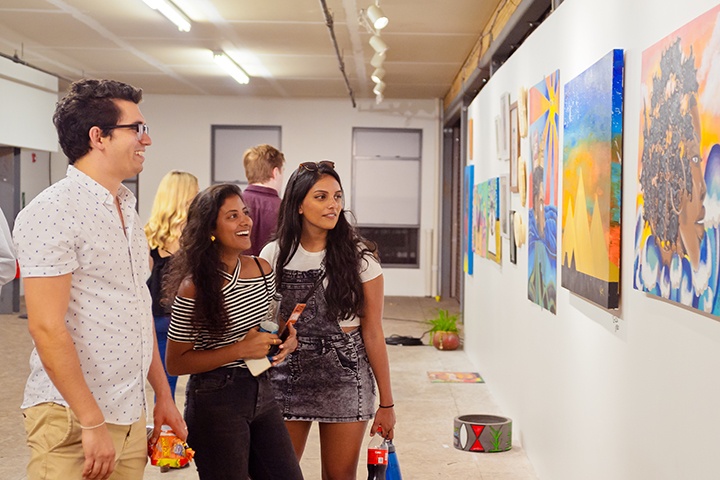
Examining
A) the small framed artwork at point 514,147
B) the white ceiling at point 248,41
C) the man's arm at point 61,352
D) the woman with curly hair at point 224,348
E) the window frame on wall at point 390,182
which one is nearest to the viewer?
the man's arm at point 61,352

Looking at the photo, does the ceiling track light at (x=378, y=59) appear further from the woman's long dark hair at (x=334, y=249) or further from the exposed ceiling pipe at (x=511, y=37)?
the woman's long dark hair at (x=334, y=249)

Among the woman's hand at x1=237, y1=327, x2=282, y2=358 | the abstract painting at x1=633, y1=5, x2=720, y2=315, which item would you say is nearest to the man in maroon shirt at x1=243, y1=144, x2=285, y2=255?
the woman's hand at x1=237, y1=327, x2=282, y2=358

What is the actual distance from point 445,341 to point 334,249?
596 cm

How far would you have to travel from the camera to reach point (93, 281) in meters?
2.08

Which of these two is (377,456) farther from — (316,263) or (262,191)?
(262,191)

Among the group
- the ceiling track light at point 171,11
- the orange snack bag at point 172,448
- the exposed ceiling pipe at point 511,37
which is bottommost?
the orange snack bag at point 172,448

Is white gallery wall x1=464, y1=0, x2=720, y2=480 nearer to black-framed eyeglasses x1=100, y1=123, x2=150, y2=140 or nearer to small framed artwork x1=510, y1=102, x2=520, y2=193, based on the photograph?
small framed artwork x1=510, y1=102, x2=520, y2=193

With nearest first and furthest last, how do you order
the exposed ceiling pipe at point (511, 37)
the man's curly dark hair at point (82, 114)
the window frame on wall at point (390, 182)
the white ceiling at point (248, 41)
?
the man's curly dark hair at point (82, 114), the exposed ceiling pipe at point (511, 37), the white ceiling at point (248, 41), the window frame on wall at point (390, 182)

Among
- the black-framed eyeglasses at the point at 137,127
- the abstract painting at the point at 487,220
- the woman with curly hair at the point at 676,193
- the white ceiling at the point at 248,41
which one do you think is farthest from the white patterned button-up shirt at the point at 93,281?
the white ceiling at the point at 248,41

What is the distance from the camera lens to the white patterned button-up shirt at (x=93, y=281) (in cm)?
199

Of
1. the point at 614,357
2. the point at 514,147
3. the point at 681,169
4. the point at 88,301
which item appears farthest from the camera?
the point at 514,147

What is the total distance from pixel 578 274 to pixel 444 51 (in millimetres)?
6257

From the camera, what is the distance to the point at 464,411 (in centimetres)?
614

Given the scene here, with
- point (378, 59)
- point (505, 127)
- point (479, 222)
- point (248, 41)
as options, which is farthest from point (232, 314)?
point (248, 41)
